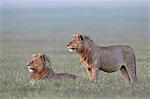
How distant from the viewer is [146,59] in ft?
81.4

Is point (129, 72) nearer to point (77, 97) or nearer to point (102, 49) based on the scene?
point (102, 49)

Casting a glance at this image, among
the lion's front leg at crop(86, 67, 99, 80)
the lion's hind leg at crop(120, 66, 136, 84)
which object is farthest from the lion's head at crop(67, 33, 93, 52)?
the lion's hind leg at crop(120, 66, 136, 84)

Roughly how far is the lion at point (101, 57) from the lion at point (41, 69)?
0.60 metres

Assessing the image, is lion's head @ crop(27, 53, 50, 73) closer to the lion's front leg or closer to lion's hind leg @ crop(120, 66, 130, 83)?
the lion's front leg

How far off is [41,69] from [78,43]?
1.11m

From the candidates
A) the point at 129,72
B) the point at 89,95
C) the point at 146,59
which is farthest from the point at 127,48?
the point at 146,59

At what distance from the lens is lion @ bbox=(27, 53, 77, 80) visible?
16984 millimetres

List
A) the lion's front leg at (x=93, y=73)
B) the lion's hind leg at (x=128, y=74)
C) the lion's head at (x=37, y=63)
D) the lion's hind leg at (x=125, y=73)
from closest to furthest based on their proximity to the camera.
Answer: the lion's head at (x=37, y=63), the lion's front leg at (x=93, y=73), the lion's hind leg at (x=128, y=74), the lion's hind leg at (x=125, y=73)

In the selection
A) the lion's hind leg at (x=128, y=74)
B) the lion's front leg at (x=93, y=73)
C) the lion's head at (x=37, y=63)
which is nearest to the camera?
the lion's head at (x=37, y=63)

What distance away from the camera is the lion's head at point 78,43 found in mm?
17391

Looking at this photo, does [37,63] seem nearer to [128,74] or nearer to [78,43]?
[78,43]

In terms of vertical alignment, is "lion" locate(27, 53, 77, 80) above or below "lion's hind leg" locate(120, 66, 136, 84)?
above

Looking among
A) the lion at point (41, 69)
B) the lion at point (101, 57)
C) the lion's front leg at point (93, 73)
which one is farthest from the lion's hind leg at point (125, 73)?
the lion at point (41, 69)

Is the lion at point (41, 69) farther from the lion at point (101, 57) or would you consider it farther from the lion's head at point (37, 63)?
the lion at point (101, 57)
